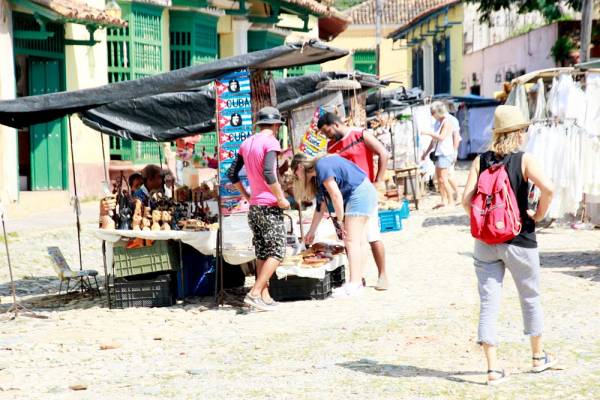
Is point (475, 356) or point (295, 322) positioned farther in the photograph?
point (295, 322)

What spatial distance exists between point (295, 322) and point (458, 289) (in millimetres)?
2069

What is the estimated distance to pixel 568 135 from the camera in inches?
575

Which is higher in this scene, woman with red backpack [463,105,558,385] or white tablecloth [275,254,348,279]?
woman with red backpack [463,105,558,385]

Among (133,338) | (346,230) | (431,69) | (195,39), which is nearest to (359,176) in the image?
(346,230)

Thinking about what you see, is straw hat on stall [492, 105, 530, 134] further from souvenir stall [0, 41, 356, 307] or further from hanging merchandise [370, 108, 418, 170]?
hanging merchandise [370, 108, 418, 170]

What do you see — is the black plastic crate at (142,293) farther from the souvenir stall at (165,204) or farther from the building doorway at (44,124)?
the building doorway at (44,124)

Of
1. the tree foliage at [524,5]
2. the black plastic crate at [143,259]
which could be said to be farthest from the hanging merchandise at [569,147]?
the tree foliage at [524,5]

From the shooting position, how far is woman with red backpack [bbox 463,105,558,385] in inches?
281

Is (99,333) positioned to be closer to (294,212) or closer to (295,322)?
(295,322)

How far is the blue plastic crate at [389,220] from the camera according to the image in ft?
55.6

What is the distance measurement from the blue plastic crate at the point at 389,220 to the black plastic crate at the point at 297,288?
242 inches

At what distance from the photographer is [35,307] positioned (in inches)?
449

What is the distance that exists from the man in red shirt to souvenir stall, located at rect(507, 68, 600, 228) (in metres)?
3.84

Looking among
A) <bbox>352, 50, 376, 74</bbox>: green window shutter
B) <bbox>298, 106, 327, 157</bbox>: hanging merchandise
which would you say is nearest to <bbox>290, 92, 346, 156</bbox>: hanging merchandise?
<bbox>298, 106, 327, 157</bbox>: hanging merchandise
